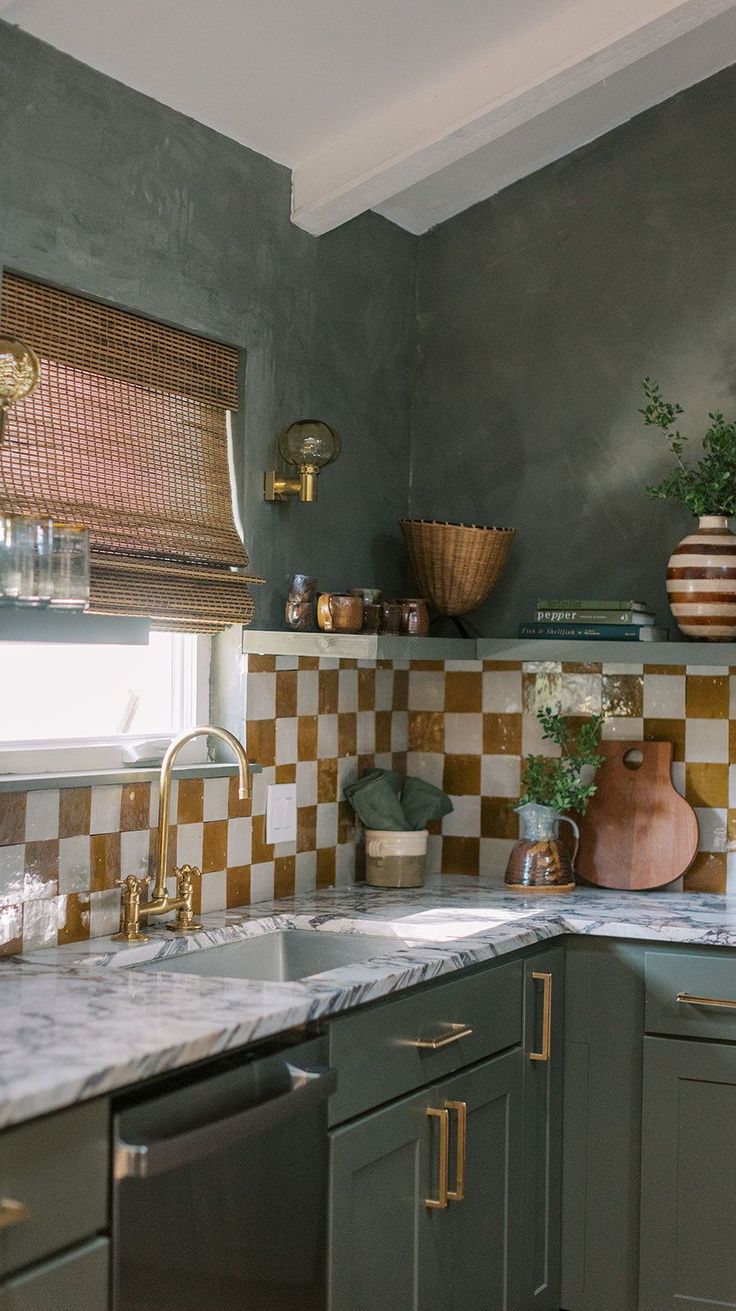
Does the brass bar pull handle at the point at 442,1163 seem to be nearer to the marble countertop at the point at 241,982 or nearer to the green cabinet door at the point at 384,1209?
the green cabinet door at the point at 384,1209

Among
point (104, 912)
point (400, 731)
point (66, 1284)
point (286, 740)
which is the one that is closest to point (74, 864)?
point (104, 912)

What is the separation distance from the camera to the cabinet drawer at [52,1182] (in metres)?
1.65

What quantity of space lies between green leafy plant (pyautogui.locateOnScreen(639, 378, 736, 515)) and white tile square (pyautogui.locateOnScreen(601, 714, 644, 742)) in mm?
550

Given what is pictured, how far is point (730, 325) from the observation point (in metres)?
3.48

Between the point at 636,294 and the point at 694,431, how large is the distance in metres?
0.38

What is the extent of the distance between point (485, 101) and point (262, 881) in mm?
1784

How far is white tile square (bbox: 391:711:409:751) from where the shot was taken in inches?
149

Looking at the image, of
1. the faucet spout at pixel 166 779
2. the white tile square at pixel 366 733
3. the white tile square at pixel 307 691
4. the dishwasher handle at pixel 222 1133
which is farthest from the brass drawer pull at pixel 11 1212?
the white tile square at pixel 366 733

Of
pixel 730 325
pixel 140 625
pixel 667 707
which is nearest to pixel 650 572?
pixel 667 707

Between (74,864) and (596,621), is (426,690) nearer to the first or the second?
(596,621)

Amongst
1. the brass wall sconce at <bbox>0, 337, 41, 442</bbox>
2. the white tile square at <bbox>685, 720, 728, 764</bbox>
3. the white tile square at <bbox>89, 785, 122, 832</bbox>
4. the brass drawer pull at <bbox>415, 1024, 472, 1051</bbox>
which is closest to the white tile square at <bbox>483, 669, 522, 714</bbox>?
the white tile square at <bbox>685, 720, 728, 764</bbox>

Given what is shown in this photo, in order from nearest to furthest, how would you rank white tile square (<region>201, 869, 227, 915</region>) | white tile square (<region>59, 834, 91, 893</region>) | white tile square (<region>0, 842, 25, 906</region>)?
white tile square (<region>0, 842, 25, 906</region>), white tile square (<region>59, 834, 91, 893</region>), white tile square (<region>201, 869, 227, 915</region>)

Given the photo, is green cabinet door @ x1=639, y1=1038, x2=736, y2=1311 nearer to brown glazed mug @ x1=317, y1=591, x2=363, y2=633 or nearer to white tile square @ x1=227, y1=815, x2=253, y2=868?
white tile square @ x1=227, y1=815, x2=253, y2=868

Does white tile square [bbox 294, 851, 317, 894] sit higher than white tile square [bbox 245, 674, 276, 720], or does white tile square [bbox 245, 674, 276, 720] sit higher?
white tile square [bbox 245, 674, 276, 720]
